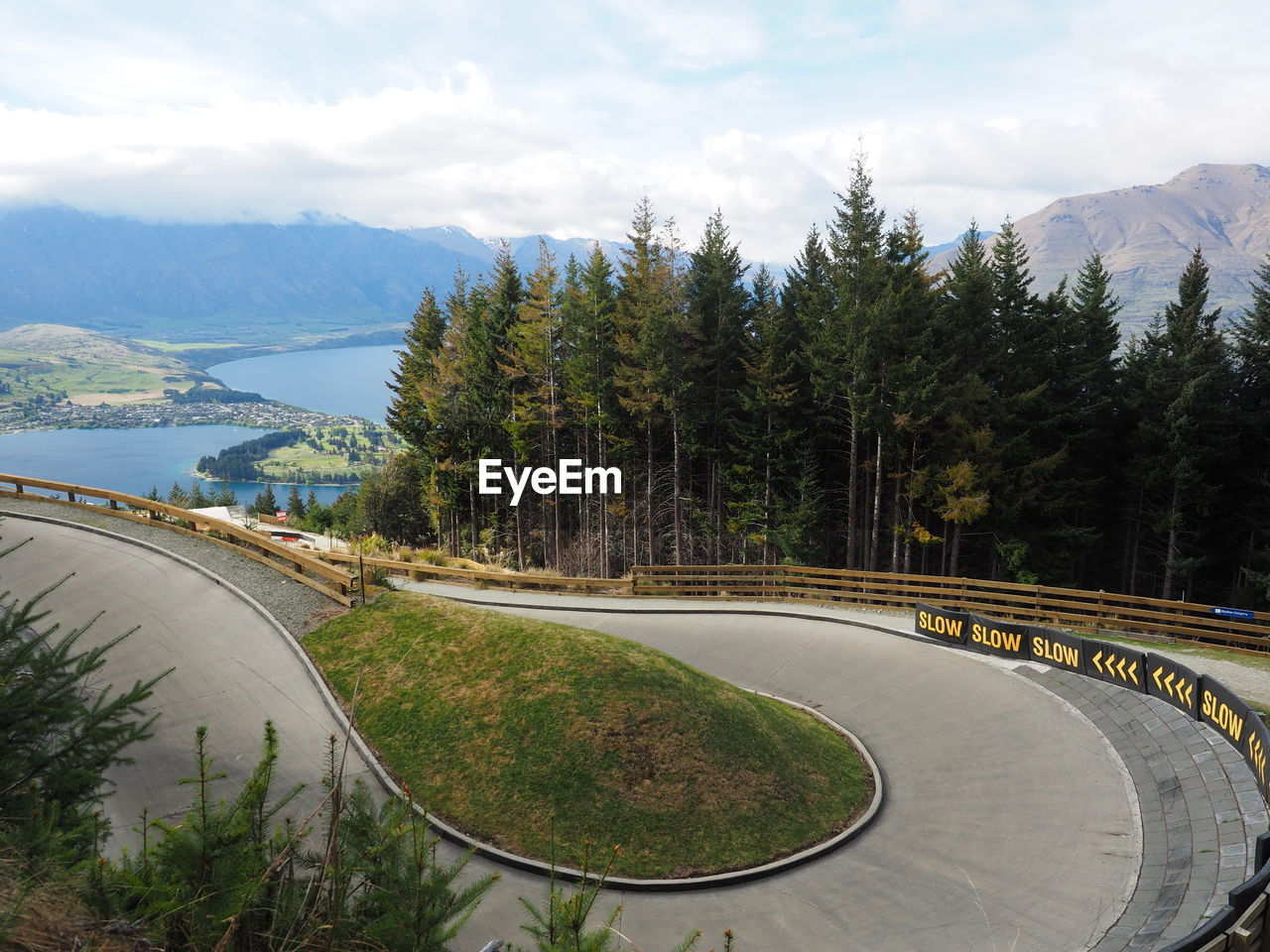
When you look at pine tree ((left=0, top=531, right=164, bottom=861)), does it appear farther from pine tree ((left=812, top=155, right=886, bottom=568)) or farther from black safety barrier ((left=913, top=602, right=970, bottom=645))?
pine tree ((left=812, top=155, right=886, bottom=568))

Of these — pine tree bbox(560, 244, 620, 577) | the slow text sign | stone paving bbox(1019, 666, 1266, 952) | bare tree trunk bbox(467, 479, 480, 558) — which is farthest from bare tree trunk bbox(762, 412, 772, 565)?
the slow text sign

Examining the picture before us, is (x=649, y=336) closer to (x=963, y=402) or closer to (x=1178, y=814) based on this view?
(x=963, y=402)

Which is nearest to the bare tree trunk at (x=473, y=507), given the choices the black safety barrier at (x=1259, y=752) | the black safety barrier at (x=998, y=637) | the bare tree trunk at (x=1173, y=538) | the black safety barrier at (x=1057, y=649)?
the black safety barrier at (x=998, y=637)

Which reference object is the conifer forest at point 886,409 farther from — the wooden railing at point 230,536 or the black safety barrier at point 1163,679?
the wooden railing at point 230,536

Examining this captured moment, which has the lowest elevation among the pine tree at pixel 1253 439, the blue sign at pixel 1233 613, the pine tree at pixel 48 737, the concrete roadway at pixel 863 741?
the concrete roadway at pixel 863 741

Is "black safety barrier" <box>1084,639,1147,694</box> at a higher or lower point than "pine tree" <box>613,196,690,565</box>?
lower
